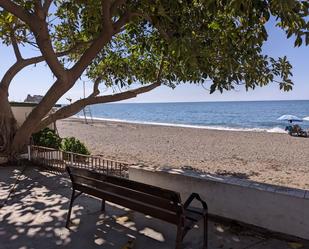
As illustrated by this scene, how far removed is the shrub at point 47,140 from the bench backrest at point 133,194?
6727 millimetres

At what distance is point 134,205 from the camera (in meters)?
3.85

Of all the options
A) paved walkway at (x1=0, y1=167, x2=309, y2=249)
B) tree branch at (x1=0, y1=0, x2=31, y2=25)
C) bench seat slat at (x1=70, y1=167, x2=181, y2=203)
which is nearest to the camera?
bench seat slat at (x1=70, y1=167, x2=181, y2=203)

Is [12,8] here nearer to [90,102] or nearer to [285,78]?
[90,102]

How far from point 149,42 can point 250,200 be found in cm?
441

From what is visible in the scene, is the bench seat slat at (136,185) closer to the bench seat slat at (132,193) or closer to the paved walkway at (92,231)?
the bench seat slat at (132,193)

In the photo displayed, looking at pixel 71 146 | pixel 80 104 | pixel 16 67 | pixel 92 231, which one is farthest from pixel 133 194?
pixel 71 146

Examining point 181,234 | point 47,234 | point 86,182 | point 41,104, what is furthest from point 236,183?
point 41,104

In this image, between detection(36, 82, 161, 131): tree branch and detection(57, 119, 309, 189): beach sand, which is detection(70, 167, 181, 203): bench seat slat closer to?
detection(36, 82, 161, 131): tree branch

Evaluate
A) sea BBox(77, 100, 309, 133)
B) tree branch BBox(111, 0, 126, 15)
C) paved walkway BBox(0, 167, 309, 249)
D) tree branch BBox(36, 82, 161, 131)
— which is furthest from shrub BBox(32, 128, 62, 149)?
sea BBox(77, 100, 309, 133)

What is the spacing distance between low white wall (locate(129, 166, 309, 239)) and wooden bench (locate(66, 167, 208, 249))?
0.66 metres

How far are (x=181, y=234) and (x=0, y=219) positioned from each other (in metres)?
2.79

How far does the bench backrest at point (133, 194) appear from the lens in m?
3.45

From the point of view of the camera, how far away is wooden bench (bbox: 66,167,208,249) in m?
3.41

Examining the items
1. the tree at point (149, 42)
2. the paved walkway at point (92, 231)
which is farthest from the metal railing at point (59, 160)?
the paved walkway at point (92, 231)
